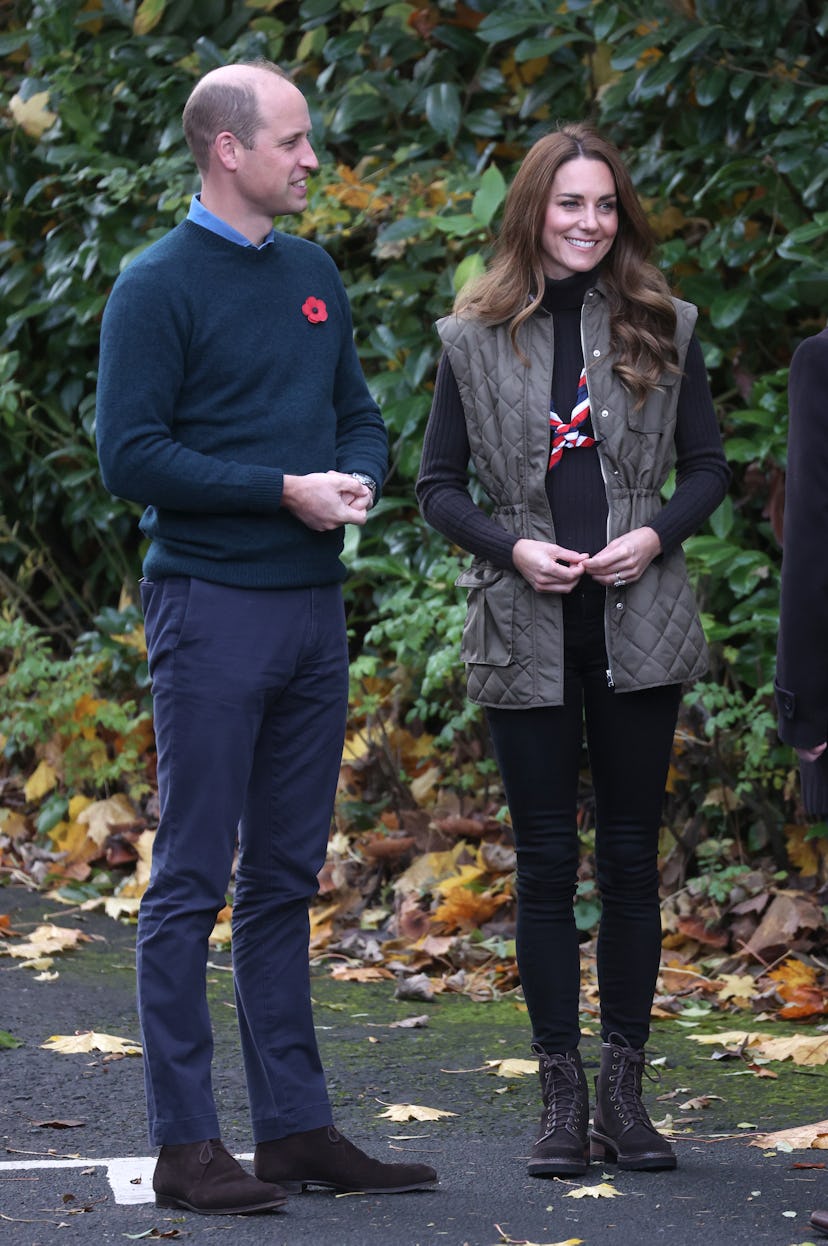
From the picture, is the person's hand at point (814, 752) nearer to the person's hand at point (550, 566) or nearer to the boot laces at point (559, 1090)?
the person's hand at point (550, 566)

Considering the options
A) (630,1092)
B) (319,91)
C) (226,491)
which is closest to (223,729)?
(226,491)

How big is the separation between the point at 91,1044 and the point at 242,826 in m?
1.54

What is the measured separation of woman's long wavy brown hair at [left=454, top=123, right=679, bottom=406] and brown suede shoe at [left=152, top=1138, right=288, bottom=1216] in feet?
5.83

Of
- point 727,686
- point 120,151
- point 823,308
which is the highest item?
point 120,151

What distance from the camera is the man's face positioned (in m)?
3.54

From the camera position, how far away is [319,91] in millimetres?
7453

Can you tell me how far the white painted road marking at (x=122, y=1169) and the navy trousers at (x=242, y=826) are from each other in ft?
0.84

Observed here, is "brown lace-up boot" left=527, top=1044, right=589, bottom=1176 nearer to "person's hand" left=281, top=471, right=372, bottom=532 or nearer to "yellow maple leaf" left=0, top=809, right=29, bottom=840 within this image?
"person's hand" left=281, top=471, right=372, bottom=532

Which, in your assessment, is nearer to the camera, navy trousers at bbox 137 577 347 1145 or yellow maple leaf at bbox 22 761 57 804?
navy trousers at bbox 137 577 347 1145

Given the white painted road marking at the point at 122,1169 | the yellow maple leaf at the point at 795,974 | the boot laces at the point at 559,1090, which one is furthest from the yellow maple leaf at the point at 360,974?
the boot laces at the point at 559,1090

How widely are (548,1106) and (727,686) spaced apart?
8.80ft

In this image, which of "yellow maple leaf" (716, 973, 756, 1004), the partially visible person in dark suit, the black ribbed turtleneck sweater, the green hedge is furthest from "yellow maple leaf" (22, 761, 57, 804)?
the partially visible person in dark suit

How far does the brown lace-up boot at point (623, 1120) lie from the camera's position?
12.6ft

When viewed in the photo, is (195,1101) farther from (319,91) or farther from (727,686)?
(319,91)
